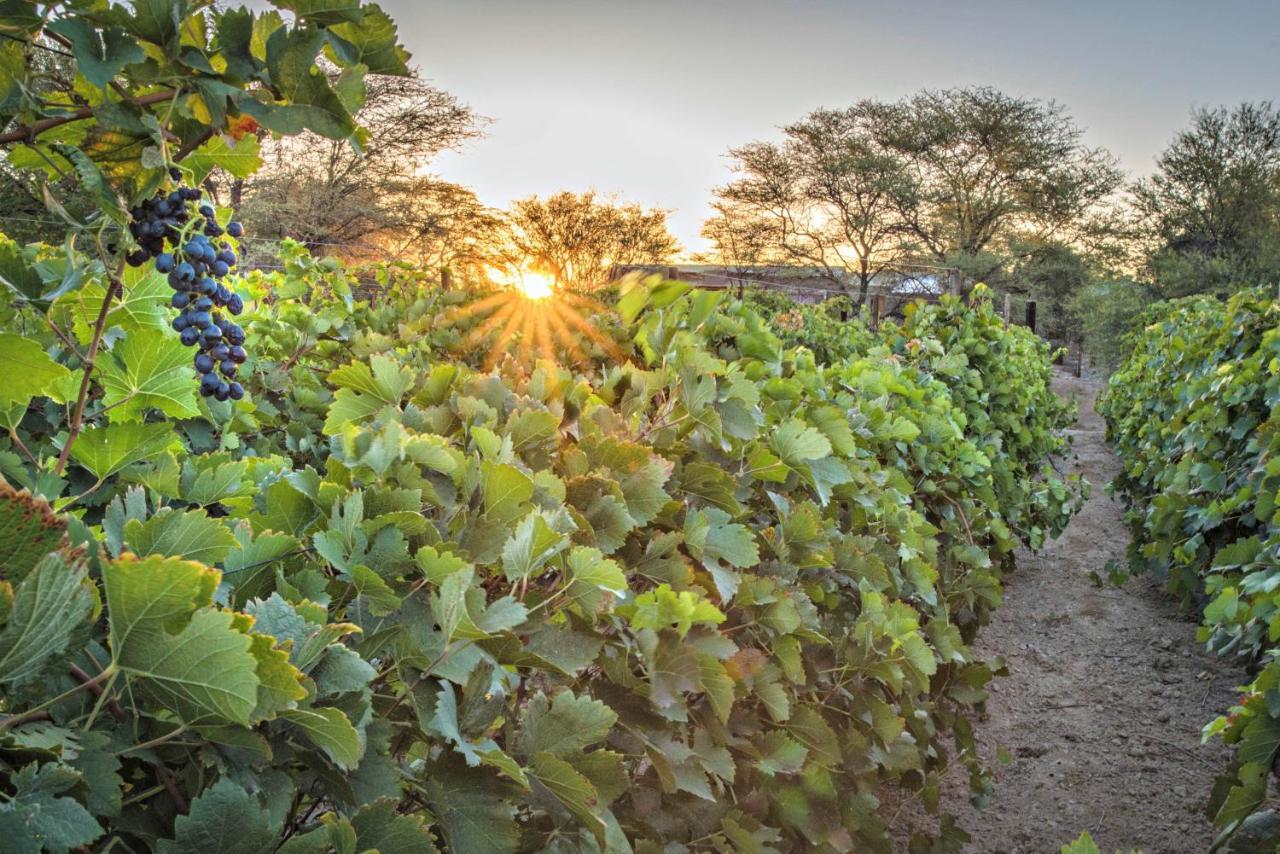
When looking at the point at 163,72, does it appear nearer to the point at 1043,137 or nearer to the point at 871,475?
the point at 871,475

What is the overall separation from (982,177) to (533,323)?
140 ft

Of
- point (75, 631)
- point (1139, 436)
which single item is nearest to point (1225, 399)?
point (1139, 436)

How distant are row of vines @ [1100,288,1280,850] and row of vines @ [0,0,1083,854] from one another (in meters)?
1.06

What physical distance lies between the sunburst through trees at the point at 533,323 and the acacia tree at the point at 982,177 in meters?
38.6

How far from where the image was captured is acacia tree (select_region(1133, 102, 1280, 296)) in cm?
3002

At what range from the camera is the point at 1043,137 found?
39500 mm

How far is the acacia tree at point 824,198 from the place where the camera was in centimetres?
3919

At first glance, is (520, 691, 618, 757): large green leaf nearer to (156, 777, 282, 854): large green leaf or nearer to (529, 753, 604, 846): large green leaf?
(529, 753, 604, 846): large green leaf

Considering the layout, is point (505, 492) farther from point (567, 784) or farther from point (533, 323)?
point (533, 323)

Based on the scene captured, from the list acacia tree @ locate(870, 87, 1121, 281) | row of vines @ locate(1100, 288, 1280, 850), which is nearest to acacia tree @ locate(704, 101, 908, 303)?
acacia tree @ locate(870, 87, 1121, 281)

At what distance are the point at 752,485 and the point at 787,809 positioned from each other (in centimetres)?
76

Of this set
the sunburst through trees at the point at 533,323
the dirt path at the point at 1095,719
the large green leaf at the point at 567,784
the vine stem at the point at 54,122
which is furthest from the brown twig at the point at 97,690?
the dirt path at the point at 1095,719

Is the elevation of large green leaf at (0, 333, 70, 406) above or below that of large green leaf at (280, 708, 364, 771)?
above

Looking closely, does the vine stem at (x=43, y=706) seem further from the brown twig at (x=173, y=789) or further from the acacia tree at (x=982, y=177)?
the acacia tree at (x=982, y=177)
